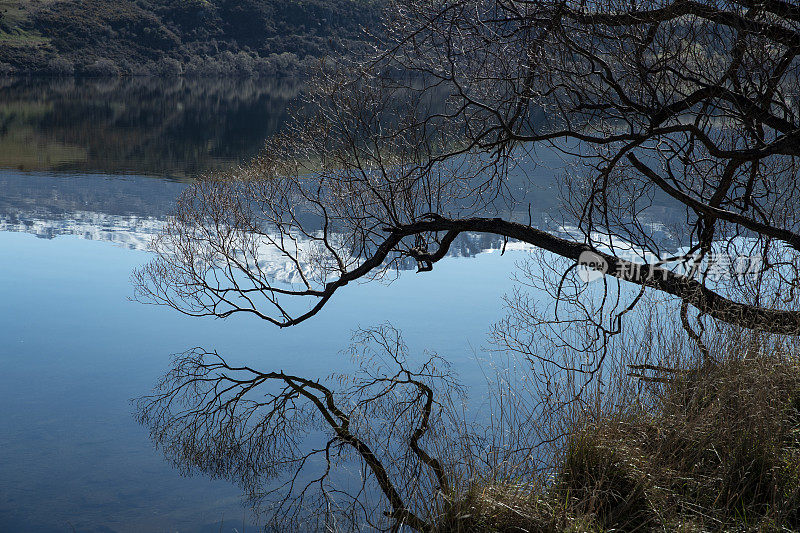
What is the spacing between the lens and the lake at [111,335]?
6078 millimetres

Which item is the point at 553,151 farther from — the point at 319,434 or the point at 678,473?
the point at 678,473

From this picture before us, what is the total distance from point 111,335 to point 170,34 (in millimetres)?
60314

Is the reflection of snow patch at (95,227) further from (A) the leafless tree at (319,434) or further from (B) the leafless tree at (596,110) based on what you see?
(A) the leafless tree at (319,434)

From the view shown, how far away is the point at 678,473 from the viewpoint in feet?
13.3

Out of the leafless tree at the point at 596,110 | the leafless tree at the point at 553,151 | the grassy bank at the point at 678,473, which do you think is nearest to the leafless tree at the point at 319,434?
the leafless tree at the point at 553,151

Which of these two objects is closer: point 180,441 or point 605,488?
point 605,488

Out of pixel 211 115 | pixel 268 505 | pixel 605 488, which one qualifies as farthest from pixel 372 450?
pixel 211 115

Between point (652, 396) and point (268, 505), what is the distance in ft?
9.73

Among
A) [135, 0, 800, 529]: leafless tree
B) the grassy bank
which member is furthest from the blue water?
the grassy bank

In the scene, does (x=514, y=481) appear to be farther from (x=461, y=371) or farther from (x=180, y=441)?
(x=461, y=371)

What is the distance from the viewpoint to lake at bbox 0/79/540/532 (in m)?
6.08

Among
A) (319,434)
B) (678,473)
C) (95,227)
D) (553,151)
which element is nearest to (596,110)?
(553,151)

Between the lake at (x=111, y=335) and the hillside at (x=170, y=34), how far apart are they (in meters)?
36.7

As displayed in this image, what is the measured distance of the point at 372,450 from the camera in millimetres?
6648
